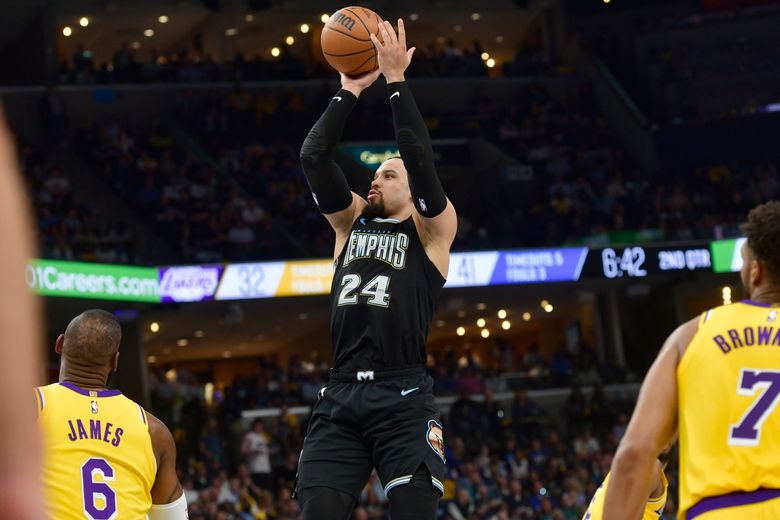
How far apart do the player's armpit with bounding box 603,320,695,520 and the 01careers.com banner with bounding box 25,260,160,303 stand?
1659cm

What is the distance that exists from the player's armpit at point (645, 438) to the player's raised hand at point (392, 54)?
252 cm

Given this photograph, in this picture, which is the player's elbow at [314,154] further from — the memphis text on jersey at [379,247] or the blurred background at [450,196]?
the blurred background at [450,196]

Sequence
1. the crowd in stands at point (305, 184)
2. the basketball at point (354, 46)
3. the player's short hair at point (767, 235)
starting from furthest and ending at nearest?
the crowd in stands at point (305, 184), the basketball at point (354, 46), the player's short hair at point (767, 235)

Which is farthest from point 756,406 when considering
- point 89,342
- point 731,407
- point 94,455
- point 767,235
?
point 89,342

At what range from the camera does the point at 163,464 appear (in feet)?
15.3

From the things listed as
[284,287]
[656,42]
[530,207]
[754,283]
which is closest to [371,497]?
[284,287]

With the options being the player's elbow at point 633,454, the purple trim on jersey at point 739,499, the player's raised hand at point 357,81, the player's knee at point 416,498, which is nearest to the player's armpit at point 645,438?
the player's elbow at point 633,454

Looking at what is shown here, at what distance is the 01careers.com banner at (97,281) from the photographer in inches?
765

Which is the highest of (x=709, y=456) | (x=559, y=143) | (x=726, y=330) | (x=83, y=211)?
(x=559, y=143)

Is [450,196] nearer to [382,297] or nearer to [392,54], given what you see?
[392,54]

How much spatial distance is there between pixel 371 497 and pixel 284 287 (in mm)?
5965

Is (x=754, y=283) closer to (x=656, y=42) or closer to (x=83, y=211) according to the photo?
(x=83, y=211)

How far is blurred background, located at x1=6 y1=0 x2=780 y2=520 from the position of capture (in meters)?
21.0

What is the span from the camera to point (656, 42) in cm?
3388
